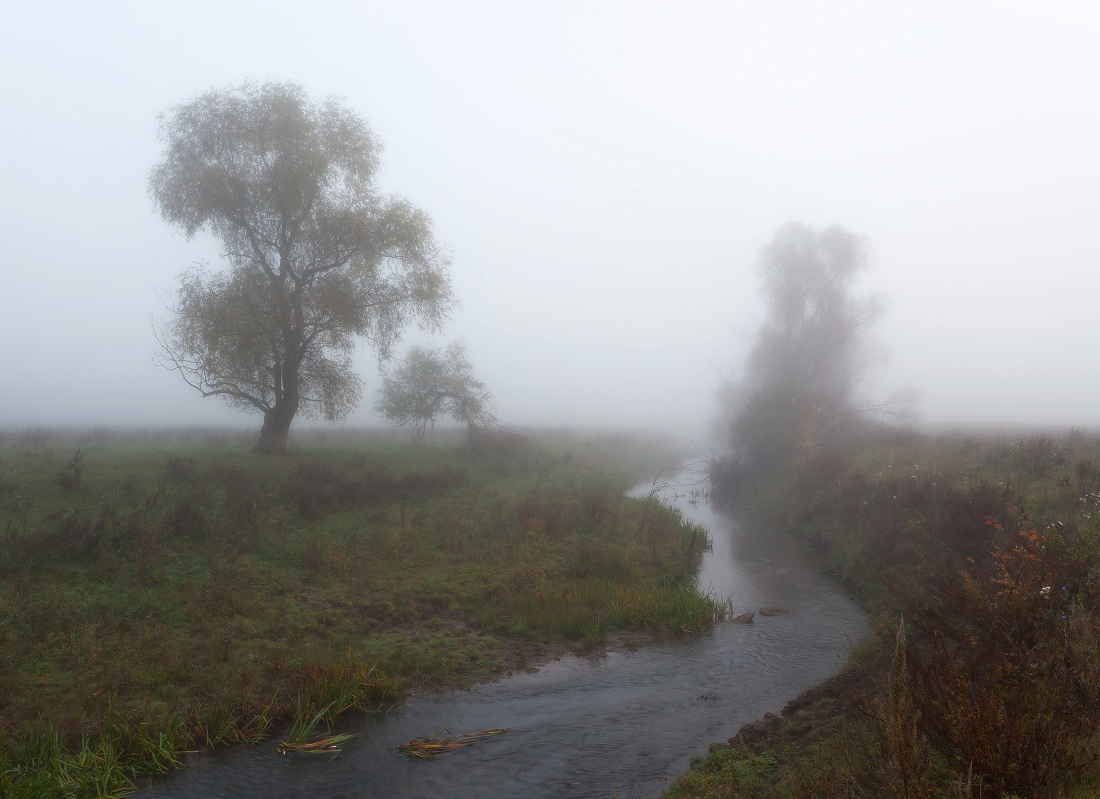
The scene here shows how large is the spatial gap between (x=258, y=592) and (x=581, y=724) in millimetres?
7372

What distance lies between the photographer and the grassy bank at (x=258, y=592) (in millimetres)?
7949

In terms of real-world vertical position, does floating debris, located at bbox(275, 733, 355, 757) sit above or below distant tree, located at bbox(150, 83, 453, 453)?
below

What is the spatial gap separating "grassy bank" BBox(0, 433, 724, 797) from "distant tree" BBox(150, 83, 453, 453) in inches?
116

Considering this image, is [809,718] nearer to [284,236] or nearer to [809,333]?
[284,236]

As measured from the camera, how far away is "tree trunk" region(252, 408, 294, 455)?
68.3 feet

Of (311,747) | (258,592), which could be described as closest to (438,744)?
(311,747)

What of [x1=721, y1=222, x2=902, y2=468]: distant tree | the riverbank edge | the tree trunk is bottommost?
the riverbank edge

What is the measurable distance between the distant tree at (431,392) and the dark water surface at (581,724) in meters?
21.6

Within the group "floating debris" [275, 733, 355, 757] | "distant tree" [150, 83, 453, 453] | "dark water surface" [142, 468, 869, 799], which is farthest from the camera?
"distant tree" [150, 83, 453, 453]

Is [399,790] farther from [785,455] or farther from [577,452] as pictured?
[577,452]

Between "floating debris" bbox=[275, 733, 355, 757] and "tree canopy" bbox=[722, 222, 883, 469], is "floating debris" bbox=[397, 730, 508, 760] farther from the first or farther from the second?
"tree canopy" bbox=[722, 222, 883, 469]

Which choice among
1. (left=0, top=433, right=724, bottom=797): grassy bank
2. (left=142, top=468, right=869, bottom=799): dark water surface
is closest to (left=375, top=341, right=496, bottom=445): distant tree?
(left=0, top=433, right=724, bottom=797): grassy bank

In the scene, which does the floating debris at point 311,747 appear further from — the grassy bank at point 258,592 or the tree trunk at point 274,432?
the tree trunk at point 274,432

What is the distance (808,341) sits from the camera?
41.7m
